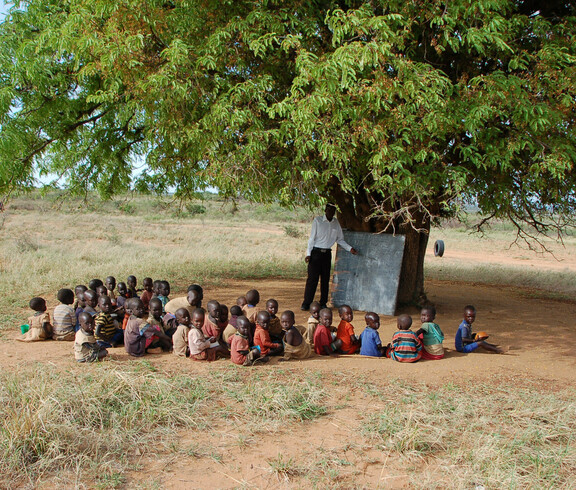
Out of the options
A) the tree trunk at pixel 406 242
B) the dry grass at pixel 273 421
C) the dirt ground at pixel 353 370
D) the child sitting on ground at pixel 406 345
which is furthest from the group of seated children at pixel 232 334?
the tree trunk at pixel 406 242

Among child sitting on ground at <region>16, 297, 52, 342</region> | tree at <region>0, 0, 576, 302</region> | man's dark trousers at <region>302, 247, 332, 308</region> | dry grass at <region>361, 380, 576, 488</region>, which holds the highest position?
tree at <region>0, 0, 576, 302</region>

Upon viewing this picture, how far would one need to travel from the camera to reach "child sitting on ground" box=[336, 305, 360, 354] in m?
6.36

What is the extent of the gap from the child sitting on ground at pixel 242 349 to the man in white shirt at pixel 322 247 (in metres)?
2.87

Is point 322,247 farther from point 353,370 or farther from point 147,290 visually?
point 353,370

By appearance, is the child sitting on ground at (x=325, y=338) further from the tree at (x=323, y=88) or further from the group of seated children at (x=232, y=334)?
the tree at (x=323, y=88)

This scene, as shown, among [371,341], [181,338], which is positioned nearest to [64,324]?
[181,338]

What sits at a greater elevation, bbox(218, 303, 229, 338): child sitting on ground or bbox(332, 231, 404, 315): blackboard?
bbox(332, 231, 404, 315): blackboard

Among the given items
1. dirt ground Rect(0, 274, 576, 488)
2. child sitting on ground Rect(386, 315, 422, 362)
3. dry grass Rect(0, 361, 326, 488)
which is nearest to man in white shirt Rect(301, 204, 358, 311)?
dirt ground Rect(0, 274, 576, 488)

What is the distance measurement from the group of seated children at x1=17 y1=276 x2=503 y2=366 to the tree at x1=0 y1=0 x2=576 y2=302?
4.68 ft

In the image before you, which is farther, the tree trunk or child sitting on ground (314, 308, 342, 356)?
the tree trunk

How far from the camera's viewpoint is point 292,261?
1612 cm

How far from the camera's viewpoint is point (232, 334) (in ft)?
20.5

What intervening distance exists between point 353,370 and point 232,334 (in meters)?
1.46

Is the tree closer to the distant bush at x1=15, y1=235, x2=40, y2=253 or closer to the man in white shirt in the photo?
the man in white shirt
